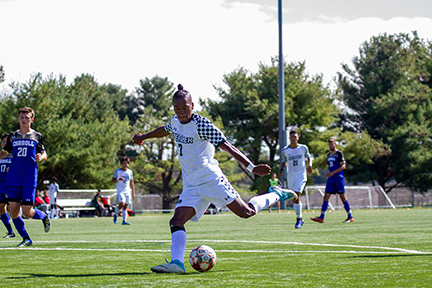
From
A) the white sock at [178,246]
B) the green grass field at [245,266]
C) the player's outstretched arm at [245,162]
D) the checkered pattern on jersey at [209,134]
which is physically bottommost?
the green grass field at [245,266]

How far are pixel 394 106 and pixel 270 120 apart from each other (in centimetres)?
1386

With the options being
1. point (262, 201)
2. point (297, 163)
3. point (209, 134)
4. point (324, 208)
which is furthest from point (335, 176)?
point (209, 134)

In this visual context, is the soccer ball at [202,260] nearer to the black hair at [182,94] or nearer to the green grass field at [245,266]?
the green grass field at [245,266]

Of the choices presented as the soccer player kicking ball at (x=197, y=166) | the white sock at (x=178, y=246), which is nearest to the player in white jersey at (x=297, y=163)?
the soccer player kicking ball at (x=197, y=166)

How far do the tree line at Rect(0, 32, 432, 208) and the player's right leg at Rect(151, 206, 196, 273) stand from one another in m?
34.7

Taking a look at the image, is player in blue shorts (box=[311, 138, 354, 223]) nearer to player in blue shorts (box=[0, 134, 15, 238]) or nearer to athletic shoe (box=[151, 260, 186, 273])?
player in blue shorts (box=[0, 134, 15, 238])

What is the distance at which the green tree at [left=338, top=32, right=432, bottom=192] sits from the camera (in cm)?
5178

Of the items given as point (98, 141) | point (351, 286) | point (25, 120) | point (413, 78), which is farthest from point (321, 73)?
point (351, 286)

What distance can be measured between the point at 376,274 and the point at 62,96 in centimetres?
4226

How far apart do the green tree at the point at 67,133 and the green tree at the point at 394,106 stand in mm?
24507

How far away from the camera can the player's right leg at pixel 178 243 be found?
5.04 m

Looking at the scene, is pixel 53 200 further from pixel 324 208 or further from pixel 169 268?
pixel 169 268

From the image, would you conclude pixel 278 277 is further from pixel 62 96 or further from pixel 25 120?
pixel 62 96

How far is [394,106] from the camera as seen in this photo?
52.6 metres
